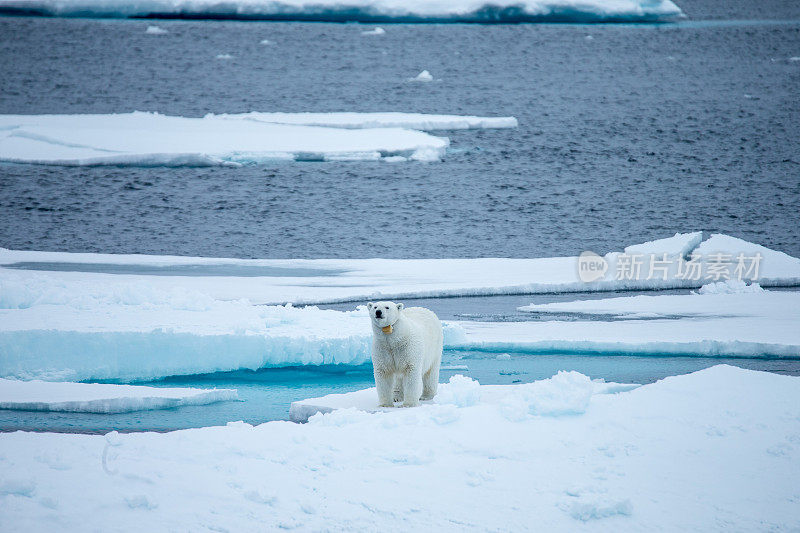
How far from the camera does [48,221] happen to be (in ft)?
48.7

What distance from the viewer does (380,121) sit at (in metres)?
19.4

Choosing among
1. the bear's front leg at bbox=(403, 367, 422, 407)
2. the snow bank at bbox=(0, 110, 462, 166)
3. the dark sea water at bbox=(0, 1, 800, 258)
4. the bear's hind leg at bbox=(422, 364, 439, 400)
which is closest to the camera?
the bear's front leg at bbox=(403, 367, 422, 407)

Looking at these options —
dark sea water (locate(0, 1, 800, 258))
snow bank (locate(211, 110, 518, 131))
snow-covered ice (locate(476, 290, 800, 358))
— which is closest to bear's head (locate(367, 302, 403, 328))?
snow-covered ice (locate(476, 290, 800, 358))

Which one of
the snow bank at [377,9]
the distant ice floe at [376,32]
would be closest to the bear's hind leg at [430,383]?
the snow bank at [377,9]

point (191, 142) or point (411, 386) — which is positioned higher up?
point (411, 386)

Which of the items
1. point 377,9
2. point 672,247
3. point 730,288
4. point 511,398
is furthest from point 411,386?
point 377,9

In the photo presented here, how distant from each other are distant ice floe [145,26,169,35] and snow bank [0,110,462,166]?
13.8 m

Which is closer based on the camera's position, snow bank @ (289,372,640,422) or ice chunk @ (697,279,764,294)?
snow bank @ (289,372,640,422)

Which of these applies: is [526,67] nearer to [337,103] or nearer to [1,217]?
[337,103]

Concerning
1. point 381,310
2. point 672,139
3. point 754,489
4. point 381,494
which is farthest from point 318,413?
point 672,139

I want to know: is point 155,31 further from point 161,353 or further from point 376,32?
point 161,353

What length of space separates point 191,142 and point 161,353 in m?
10.3

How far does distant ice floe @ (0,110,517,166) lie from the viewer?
53.6 feet

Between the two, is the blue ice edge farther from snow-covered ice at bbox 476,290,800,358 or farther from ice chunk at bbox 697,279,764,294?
ice chunk at bbox 697,279,764,294
